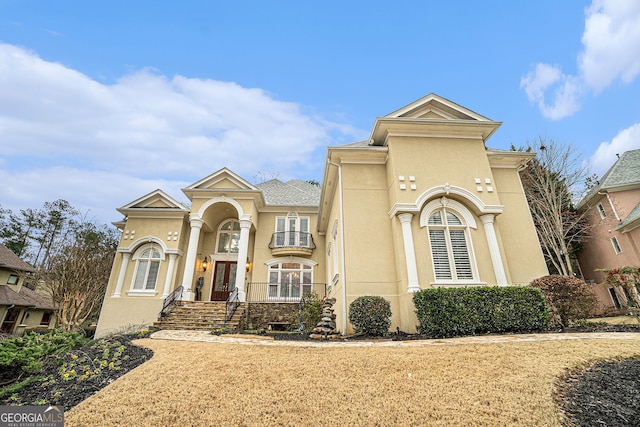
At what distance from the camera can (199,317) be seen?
478 inches

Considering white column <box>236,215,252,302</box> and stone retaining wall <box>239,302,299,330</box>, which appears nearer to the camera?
stone retaining wall <box>239,302,299,330</box>

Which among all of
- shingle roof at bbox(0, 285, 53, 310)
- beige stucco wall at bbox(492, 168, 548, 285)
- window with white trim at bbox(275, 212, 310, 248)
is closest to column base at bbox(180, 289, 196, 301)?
window with white trim at bbox(275, 212, 310, 248)

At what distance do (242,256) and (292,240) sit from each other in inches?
126

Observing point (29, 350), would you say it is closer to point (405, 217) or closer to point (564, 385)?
point (564, 385)

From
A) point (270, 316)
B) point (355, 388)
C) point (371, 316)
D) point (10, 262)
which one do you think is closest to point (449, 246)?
point (371, 316)

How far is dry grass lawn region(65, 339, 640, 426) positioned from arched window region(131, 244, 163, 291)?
1204 centimetres

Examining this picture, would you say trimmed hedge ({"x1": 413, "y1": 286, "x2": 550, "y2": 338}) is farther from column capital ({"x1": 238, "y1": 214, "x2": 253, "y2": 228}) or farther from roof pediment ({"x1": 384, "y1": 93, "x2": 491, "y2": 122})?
column capital ({"x1": 238, "y1": 214, "x2": 253, "y2": 228})

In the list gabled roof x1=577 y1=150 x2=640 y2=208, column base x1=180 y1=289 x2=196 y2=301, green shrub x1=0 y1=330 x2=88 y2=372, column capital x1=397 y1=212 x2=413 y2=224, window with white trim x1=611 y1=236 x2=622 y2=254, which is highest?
gabled roof x1=577 y1=150 x2=640 y2=208

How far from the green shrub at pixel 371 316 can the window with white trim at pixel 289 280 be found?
7843 millimetres

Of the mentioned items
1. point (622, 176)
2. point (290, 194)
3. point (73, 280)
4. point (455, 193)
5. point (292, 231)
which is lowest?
point (73, 280)

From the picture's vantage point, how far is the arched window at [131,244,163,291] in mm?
15023

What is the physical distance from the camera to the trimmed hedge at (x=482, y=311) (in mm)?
6727

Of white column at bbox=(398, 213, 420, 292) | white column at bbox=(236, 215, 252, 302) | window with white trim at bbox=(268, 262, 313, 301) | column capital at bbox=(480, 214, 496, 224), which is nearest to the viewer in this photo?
white column at bbox=(398, 213, 420, 292)

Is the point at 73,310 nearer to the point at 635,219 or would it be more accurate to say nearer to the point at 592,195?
the point at 635,219
